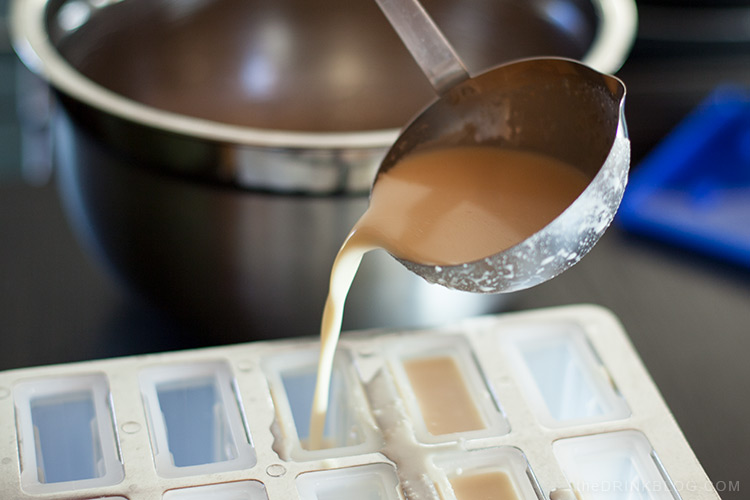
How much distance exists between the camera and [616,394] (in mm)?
799

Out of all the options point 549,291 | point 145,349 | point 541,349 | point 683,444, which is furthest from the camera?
point 549,291

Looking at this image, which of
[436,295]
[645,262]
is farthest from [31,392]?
[645,262]

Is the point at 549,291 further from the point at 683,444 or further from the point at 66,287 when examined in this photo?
the point at 66,287

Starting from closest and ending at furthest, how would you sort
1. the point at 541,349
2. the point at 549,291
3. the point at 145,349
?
the point at 541,349 < the point at 145,349 < the point at 549,291

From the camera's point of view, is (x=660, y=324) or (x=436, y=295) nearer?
(x=436, y=295)

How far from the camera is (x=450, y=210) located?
0.73 metres

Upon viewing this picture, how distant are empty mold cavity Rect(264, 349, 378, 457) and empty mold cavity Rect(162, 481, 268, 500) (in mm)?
47

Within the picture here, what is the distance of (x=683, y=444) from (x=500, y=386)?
14 centimetres

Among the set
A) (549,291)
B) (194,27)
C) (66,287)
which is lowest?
(66,287)

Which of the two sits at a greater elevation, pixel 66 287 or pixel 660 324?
pixel 660 324

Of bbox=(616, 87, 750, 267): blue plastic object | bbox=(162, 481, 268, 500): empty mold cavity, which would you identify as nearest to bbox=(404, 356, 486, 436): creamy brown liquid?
bbox=(162, 481, 268, 500): empty mold cavity

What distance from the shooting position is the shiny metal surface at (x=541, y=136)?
2.05 feet

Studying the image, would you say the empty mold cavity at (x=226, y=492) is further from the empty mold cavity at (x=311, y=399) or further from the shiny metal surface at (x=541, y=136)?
the shiny metal surface at (x=541, y=136)

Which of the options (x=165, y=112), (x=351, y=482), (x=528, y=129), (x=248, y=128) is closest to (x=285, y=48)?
(x=248, y=128)
